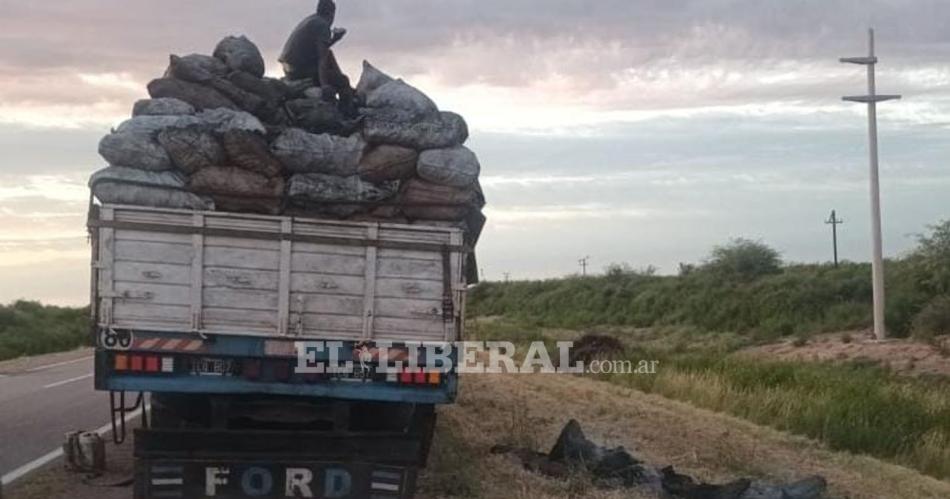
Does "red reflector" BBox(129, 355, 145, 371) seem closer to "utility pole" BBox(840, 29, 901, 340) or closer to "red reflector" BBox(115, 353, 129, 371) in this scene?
"red reflector" BBox(115, 353, 129, 371)

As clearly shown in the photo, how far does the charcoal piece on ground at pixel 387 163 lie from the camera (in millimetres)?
9047

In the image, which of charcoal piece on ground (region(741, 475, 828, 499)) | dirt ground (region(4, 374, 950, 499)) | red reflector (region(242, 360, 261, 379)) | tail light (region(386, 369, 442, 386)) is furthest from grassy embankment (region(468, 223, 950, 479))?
red reflector (region(242, 360, 261, 379))

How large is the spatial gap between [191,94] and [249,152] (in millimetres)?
1036

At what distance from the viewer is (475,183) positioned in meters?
9.36

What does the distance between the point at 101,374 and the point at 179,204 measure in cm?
128

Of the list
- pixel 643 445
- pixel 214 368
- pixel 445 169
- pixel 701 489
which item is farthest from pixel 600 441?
pixel 214 368

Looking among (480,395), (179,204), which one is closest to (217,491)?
(179,204)

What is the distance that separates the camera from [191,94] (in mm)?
9555

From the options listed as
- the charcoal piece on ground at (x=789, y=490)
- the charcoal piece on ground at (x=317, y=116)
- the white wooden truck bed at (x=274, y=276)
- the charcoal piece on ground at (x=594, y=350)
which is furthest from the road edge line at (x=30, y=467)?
the charcoal piece on ground at (x=594, y=350)

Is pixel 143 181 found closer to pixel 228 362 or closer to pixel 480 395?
pixel 228 362

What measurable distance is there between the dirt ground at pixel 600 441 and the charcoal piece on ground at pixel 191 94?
10.4ft

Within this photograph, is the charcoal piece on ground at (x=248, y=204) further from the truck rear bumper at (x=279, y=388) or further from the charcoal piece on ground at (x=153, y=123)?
the truck rear bumper at (x=279, y=388)

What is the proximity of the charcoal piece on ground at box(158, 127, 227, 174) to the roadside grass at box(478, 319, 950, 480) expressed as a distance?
9604 millimetres

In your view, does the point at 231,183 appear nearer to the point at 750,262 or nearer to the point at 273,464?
the point at 273,464
